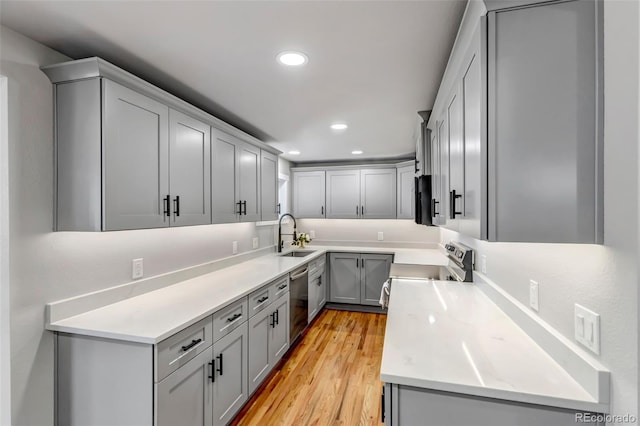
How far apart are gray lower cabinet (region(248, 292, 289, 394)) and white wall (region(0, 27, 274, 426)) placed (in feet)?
3.63

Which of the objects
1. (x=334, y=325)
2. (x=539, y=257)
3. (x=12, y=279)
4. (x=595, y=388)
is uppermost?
(x=539, y=257)

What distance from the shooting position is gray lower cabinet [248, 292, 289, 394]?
227cm

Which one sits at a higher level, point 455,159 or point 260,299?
point 455,159

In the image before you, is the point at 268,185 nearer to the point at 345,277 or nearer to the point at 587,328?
the point at 345,277

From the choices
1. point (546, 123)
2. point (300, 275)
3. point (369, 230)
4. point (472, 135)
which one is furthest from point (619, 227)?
point (369, 230)

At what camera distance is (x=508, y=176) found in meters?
0.96

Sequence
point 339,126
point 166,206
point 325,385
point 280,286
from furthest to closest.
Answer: point 339,126
point 280,286
point 325,385
point 166,206

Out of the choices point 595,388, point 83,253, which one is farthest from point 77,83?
point 595,388

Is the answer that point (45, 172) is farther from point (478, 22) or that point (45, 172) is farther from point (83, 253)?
point (478, 22)

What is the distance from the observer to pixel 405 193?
438cm

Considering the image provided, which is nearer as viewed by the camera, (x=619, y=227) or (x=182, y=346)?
(x=619, y=227)

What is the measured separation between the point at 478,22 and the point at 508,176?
1.80ft

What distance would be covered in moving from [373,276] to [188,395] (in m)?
3.12

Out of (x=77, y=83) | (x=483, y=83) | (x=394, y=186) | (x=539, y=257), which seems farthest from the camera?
(x=394, y=186)
